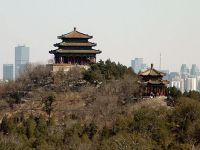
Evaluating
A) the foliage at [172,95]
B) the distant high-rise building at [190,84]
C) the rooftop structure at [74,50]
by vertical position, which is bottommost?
the distant high-rise building at [190,84]

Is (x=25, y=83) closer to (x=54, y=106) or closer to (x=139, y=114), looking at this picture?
(x=54, y=106)

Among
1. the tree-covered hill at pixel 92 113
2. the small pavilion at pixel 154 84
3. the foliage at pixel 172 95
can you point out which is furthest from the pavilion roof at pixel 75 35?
the foliage at pixel 172 95

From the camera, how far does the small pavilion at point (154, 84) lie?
46.7m

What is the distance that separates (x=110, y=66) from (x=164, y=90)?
5181 mm

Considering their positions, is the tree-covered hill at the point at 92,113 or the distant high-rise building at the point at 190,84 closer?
the tree-covered hill at the point at 92,113

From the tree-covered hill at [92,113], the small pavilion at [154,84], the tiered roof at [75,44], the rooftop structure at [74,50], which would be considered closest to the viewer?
the tree-covered hill at [92,113]

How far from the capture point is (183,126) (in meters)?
36.8

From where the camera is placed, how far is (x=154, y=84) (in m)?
46.7

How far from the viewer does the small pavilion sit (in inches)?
1839

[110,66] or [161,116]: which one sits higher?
[110,66]

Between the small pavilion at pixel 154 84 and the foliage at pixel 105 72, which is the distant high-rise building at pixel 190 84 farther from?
the small pavilion at pixel 154 84

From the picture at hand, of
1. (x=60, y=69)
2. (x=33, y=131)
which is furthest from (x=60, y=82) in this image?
(x=33, y=131)

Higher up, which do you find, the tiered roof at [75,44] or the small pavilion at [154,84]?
the tiered roof at [75,44]

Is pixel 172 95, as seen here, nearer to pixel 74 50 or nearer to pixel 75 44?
pixel 74 50
